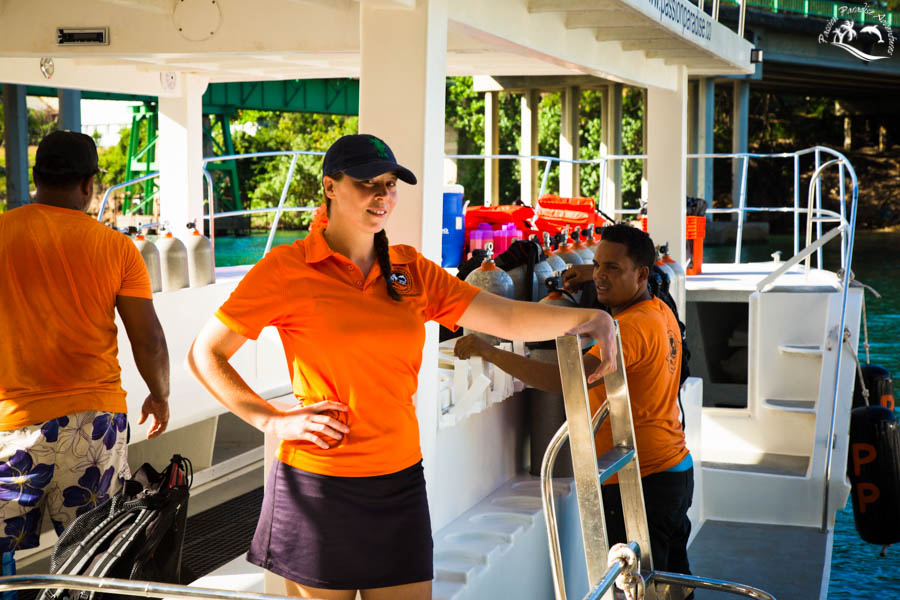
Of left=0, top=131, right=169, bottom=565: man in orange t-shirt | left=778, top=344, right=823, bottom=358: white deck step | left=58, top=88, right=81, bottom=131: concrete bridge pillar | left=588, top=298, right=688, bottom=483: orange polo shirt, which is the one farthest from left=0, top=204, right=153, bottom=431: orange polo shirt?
left=58, top=88, right=81, bottom=131: concrete bridge pillar

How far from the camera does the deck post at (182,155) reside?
7.90 meters

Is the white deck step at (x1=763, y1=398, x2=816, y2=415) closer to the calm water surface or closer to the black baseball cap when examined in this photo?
the calm water surface

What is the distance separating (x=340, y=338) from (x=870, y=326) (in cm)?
1737

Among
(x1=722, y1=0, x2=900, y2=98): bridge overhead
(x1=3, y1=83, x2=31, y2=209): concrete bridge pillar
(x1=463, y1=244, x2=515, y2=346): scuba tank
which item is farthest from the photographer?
(x1=722, y1=0, x2=900, y2=98): bridge overhead

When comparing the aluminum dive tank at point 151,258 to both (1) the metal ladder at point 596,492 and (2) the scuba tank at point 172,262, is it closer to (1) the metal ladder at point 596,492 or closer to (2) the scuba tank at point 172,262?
(2) the scuba tank at point 172,262

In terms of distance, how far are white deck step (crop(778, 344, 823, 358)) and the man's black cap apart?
5.33 m

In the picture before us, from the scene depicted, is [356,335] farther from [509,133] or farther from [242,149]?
[242,149]

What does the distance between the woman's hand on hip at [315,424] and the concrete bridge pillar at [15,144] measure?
60.7 feet

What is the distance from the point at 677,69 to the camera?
730 cm

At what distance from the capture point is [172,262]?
571 cm

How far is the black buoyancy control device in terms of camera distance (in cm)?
624

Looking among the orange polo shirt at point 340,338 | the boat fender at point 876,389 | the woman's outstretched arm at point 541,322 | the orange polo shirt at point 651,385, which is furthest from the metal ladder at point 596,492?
the boat fender at point 876,389

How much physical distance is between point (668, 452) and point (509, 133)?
37.6 metres

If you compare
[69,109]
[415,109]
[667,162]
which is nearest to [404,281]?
[415,109]
